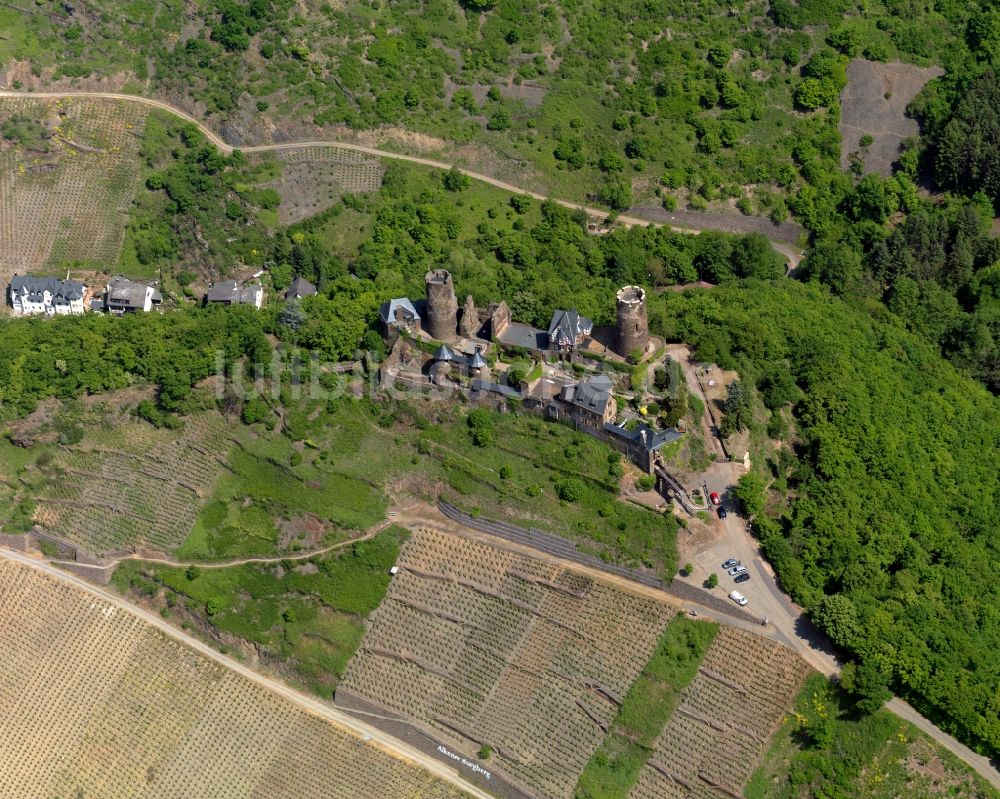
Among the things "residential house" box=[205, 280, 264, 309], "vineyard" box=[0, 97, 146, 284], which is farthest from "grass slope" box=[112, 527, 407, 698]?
"vineyard" box=[0, 97, 146, 284]

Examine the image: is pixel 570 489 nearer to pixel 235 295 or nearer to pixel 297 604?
pixel 297 604

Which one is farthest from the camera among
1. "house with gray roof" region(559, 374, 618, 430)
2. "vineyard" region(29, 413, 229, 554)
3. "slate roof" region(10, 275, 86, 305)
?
"slate roof" region(10, 275, 86, 305)

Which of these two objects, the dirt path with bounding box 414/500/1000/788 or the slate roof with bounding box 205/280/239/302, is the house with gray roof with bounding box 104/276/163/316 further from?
the dirt path with bounding box 414/500/1000/788

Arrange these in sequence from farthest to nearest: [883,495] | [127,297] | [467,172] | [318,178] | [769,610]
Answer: [467,172] < [318,178] < [127,297] < [883,495] < [769,610]

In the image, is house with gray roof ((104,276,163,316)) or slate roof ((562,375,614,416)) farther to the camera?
house with gray roof ((104,276,163,316))

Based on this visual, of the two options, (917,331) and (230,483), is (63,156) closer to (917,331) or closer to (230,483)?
(230,483)

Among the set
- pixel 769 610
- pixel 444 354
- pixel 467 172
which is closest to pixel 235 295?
pixel 444 354
